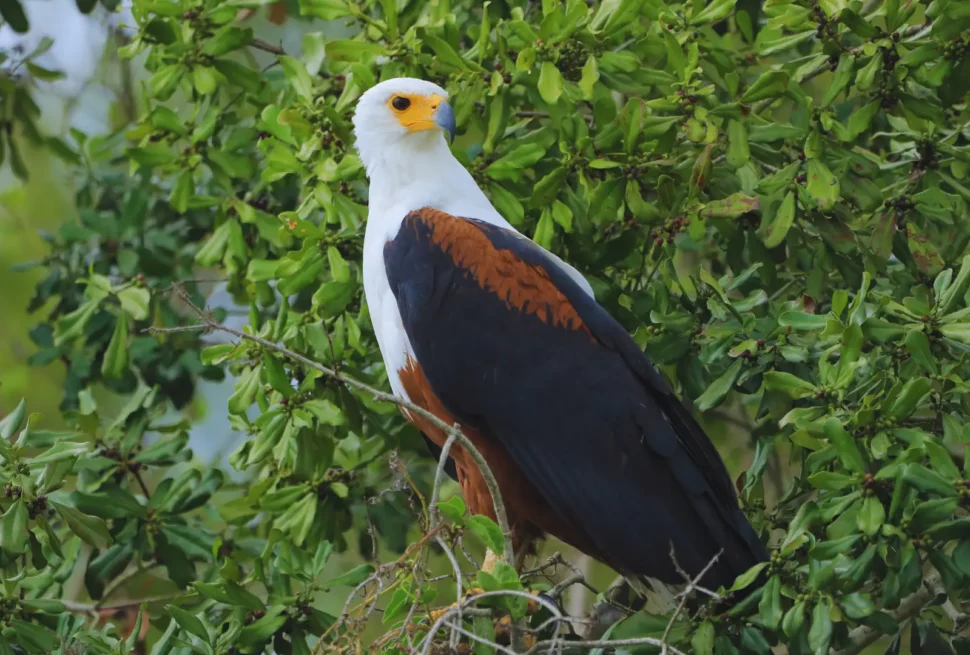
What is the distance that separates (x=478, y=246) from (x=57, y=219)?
15.7 feet

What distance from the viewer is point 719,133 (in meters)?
3.43

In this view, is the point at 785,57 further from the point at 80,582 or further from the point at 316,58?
the point at 80,582

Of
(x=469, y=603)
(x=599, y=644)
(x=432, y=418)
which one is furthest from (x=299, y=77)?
(x=599, y=644)

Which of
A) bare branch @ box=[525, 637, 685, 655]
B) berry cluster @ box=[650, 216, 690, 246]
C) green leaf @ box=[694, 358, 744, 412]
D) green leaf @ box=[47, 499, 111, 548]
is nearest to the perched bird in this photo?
green leaf @ box=[694, 358, 744, 412]

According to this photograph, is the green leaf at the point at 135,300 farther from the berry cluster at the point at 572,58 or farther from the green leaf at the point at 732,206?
the green leaf at the point at 732,206

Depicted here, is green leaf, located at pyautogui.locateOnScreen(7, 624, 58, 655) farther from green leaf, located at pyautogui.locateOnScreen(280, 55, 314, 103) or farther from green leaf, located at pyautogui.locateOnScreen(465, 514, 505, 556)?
green leaf, located at pyautogui.locateOnScreen(280, 55, 314, 103)

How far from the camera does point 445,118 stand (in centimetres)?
339

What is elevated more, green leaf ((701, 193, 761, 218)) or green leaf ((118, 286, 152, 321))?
green leaf ((701, 193, 761, 218))

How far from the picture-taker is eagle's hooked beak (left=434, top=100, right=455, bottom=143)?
133 inches

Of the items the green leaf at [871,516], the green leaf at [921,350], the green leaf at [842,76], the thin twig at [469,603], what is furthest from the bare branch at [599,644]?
the green leaf at [842,76]

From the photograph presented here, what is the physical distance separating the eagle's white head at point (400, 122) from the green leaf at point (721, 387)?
3.39 ft

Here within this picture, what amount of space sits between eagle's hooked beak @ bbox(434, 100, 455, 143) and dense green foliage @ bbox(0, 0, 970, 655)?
0.09 metres

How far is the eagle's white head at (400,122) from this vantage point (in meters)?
3.45

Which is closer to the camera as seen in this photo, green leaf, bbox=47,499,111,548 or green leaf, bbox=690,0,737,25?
green leaf, bbox=47,499,111,548
